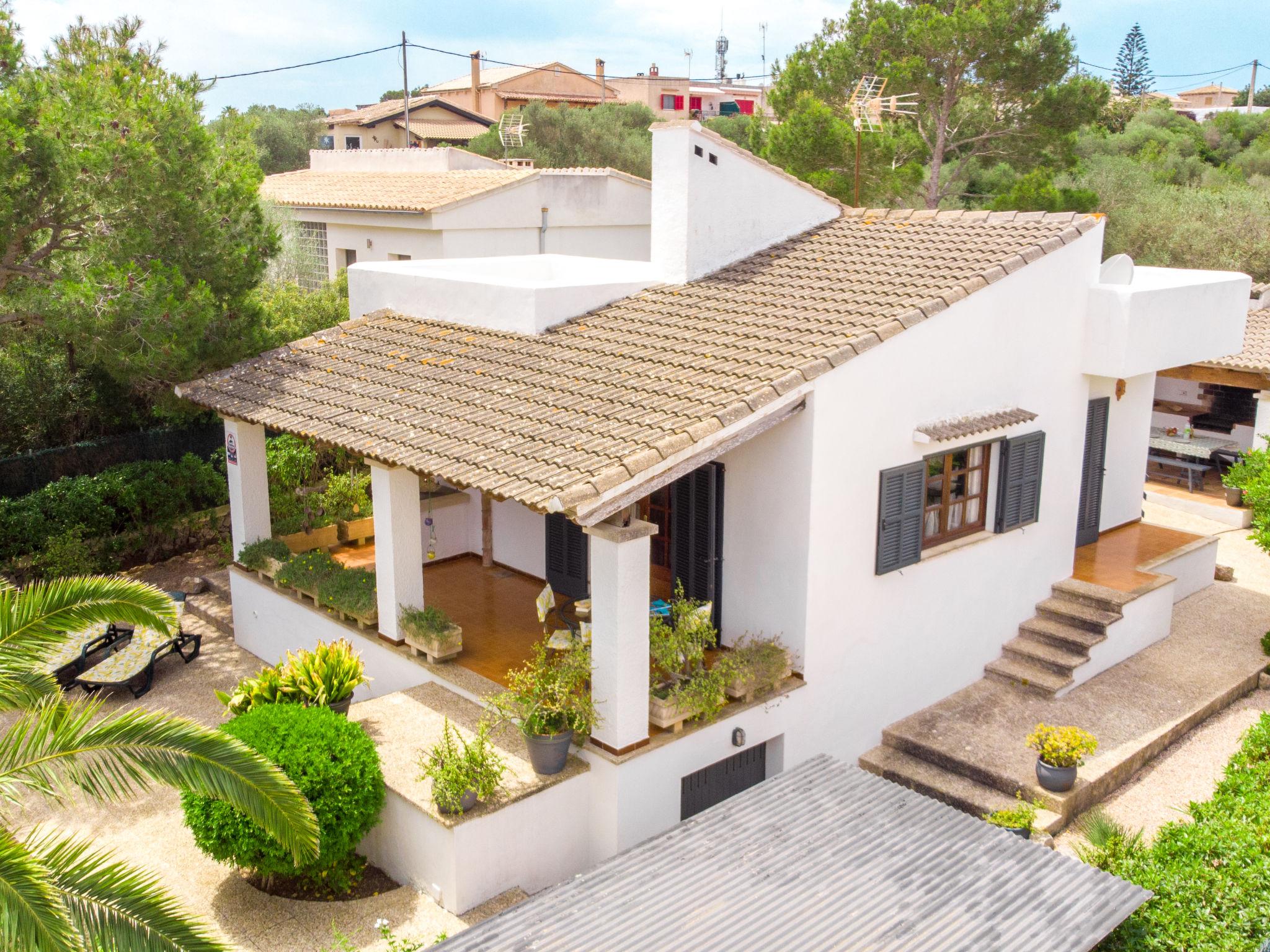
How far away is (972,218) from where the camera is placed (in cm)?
1352

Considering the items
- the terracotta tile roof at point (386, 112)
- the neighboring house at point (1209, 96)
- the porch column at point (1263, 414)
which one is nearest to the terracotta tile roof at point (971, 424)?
the porch column at point (1263, 414)

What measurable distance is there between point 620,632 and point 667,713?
3.30ft

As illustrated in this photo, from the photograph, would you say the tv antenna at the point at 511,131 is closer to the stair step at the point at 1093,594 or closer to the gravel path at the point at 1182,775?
the stair step at the point at 1093,594

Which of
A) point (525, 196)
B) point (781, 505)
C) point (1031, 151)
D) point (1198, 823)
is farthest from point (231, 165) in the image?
point (1031, 151)

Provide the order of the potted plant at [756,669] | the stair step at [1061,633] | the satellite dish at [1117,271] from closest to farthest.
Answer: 1. the potted plant at [756,669]
2. the stair step at [1061,633]
3. the satellite dish at [1117,271]

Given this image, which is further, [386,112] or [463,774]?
[386,112]

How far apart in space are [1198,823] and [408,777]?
6.53 meters

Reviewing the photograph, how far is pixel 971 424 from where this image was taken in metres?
11.6

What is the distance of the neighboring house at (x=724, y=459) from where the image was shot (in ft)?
30.5

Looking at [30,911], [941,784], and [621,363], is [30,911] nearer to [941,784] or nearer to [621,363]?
[621,363]

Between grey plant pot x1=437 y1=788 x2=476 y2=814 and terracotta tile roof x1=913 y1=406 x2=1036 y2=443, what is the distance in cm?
559

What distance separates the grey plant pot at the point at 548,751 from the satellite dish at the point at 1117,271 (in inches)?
362

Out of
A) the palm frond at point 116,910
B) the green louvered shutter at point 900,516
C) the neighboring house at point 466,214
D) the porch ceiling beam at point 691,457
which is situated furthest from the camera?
the neighboring house at point 466,214

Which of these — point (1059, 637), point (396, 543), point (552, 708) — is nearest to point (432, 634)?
point (396, 543)
